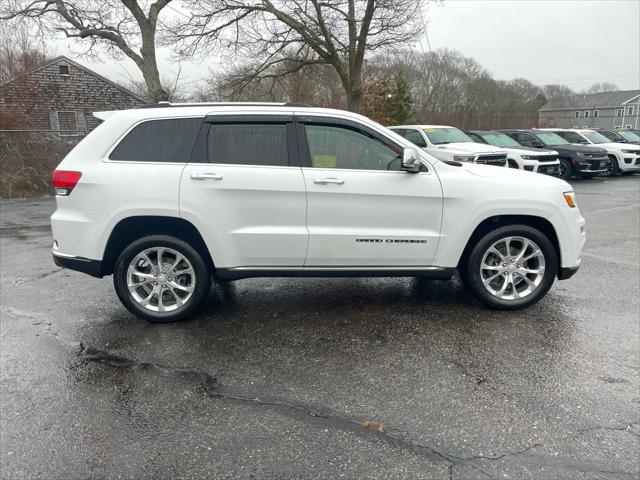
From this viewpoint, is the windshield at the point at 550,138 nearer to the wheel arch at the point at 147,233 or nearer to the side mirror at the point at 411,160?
the side mirror at the point at 411,160

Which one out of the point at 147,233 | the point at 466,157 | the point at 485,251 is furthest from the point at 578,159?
the point at 147,233

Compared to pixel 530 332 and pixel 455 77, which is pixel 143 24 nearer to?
pixel 530 332

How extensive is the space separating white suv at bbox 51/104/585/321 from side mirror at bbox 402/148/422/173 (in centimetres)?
3

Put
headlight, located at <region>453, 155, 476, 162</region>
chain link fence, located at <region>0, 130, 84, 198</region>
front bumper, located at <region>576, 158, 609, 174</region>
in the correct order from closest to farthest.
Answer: headlight, located at <region>453, 155, 476, 162</region> → chain link fence, located at <region>0, 130, 84, 198</region> → front bumper, located at <region>576, 158, 609, 174</region>

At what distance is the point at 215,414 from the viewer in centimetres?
285

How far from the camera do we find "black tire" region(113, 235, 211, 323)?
408cm

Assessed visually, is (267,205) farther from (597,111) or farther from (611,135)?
(597,111)

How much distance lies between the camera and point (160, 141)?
4.09m

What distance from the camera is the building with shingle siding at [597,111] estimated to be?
78438 mm

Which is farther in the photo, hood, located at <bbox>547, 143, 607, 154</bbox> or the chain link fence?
hood, located at <bbox>547, 143, 607, 154</bbox>

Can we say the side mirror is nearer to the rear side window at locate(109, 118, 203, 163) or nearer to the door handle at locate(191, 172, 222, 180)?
the door handle at locate(191, 172, 222, 180)

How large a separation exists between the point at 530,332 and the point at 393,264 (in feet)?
4.27

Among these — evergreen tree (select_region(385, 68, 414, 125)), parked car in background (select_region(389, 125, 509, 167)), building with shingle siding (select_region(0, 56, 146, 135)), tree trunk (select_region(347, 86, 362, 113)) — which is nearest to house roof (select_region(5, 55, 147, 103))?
building with shingle siding (select_region(0, 56, 146, 135))

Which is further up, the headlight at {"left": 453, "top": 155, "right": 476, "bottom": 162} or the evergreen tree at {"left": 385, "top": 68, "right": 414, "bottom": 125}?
the evergreen tree at {"left": 385, "top": 68, "right": 414, "bottom": 125}
